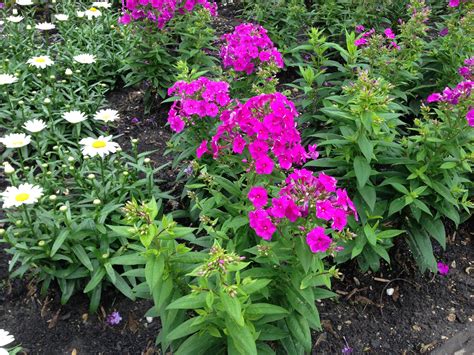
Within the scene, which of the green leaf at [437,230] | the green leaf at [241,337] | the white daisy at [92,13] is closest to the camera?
the green leaf at [241,337]

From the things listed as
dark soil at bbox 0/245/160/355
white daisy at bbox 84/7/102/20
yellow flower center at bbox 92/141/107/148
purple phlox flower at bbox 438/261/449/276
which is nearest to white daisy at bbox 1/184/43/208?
yellow flower center at bbox 92/141/107/148

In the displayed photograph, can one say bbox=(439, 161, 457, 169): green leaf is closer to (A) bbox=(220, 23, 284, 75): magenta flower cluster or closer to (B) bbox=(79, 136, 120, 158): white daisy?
(A) bbox=(220, 23, 284, 75): magenta flower cluster

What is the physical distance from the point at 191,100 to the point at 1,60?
298 cm

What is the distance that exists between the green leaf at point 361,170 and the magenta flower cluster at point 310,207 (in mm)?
853

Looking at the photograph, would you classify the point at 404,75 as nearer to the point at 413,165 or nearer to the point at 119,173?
the point at 413,165

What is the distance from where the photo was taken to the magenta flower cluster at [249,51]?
11.0 ft

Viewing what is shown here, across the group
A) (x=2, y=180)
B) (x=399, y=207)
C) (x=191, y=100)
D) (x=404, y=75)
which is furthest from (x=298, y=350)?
(x=2, y=180)

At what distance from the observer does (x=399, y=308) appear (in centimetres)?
321

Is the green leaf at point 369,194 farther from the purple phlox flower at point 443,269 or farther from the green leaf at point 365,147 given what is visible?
the purple phlox flower at point 443,269

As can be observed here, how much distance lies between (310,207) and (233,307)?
1.80 feet

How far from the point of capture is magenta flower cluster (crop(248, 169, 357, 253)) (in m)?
1.95

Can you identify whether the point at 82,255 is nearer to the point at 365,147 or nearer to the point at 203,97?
the point at 203,97

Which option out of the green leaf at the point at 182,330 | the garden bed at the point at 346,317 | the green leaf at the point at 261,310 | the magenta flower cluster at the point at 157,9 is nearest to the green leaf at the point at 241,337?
the green leaf at the point at 261,310

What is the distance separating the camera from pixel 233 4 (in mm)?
7090
